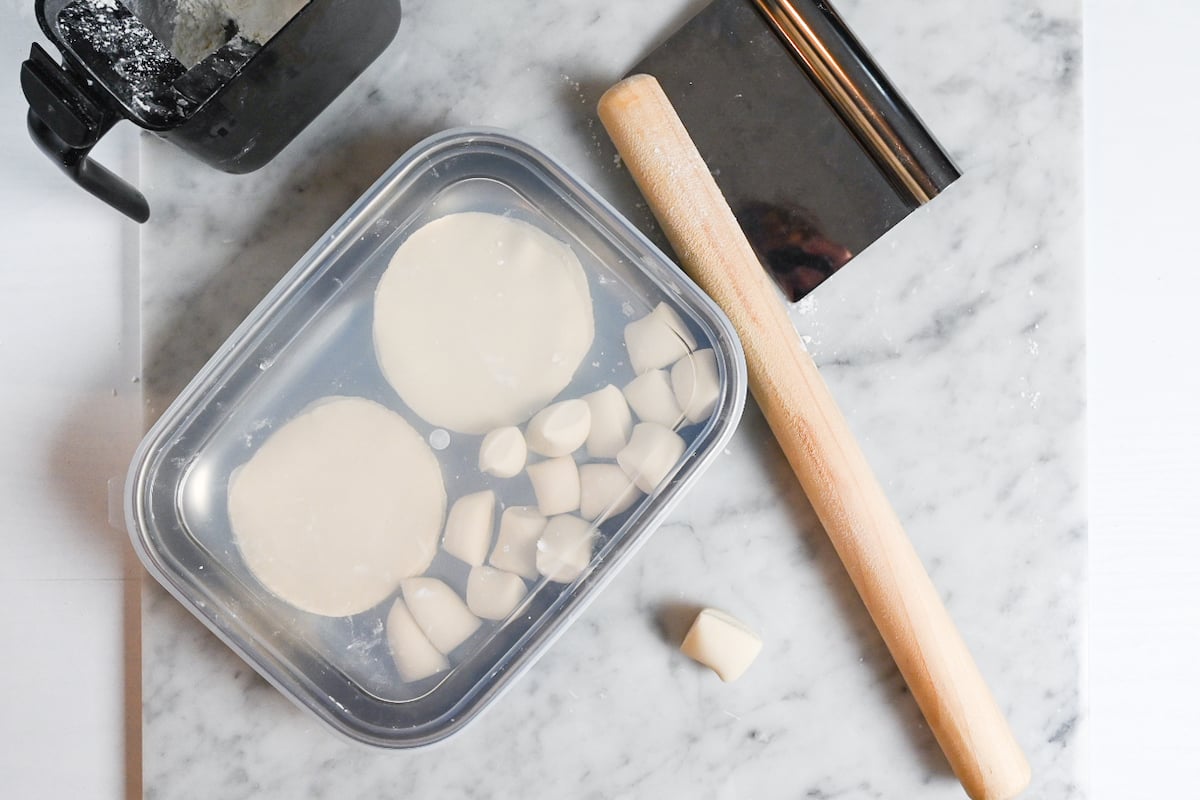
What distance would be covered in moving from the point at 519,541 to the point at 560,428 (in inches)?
2.4

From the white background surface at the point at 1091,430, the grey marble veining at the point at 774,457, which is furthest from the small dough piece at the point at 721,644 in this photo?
the white background surface at the point at 1091,430

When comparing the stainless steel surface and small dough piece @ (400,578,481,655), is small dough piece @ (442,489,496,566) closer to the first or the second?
small dough piece @ (400,578,481,655)

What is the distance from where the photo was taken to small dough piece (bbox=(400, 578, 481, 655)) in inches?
17.6

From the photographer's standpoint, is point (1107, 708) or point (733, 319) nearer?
point (733, 319)

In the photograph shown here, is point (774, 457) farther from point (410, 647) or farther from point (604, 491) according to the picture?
point (410, 647)

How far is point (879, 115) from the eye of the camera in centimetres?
49

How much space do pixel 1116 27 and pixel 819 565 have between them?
381mm

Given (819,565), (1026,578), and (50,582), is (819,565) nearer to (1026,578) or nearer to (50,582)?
(1026,578)

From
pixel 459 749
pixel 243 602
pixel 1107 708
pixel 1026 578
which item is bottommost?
pixel 1107 708

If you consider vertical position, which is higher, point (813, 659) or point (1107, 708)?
point (813, 659)

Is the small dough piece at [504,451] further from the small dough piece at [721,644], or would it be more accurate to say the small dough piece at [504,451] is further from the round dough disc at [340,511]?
the small dough piece at [721,644]

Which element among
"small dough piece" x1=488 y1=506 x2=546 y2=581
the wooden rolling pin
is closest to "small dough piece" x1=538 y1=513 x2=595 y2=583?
"small dough piece" x1=488 y1=506 x2=546 y2=581

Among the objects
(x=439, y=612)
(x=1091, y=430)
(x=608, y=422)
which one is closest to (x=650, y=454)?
(x=608, y=422)

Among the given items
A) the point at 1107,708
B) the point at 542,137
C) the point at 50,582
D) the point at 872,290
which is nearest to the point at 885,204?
the point at 872,290
